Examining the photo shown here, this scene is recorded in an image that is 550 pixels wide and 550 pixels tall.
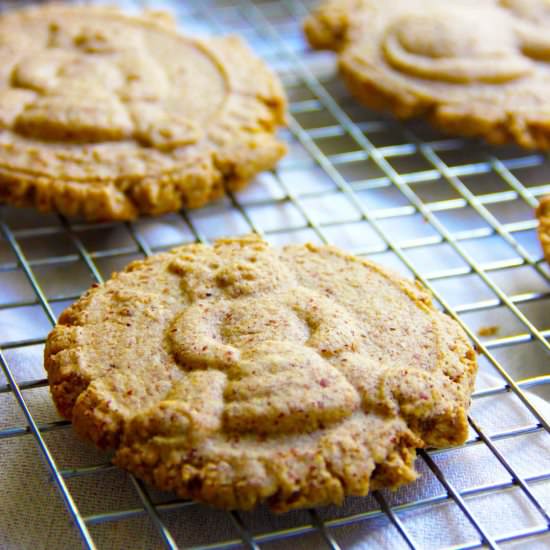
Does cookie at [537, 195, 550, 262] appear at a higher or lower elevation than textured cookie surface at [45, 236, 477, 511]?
higher

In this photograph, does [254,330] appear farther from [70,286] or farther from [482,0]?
[482,0]

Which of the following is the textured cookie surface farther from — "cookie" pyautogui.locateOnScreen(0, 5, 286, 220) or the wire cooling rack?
"cookie" pyautogui.locateOnScreen(0, 5, 286, 220)

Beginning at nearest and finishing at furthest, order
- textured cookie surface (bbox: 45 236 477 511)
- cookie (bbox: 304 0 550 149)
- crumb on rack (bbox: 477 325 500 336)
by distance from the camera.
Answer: textured cookie surface (bbox: 45 236 477 511) < crumb on rack (bbox: 477 325 500 336) < cookie (bbox: 304 0 550 149)

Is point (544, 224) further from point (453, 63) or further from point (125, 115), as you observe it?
point (125, 115)

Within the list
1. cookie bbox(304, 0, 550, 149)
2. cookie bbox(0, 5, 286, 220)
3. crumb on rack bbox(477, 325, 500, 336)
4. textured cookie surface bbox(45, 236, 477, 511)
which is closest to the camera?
textured cookie surface bbox(45, 236, 477, 511)

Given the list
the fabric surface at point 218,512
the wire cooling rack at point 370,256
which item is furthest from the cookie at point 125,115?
the fabric surface at point 218,512

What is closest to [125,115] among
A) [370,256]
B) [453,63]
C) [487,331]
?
[370,256]

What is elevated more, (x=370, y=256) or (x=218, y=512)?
(x=370, y=256)

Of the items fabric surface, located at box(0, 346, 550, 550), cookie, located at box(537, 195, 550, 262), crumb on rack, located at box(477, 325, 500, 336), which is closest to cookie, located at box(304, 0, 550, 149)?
cookie, located at box(537, 195, 550, 262)
